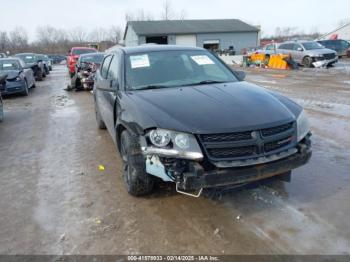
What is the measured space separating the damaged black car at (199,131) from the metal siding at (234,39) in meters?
44.7

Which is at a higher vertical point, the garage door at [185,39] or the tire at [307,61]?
the garage door at [185,39]

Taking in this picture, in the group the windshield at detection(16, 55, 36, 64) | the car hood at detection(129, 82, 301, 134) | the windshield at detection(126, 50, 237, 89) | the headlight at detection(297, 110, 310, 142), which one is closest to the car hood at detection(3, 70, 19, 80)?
the windshield at detection(126, 50, 237, 89)

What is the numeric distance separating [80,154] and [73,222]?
2.36m

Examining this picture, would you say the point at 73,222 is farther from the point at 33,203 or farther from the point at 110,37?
the point at 110,37

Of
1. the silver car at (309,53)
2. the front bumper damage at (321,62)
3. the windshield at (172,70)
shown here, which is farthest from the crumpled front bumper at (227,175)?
the silver car at (309,53)

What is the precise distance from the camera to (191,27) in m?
48.3

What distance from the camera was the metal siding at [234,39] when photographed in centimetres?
4775

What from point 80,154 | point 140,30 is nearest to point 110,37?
point 140,30

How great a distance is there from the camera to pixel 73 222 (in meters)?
3.54

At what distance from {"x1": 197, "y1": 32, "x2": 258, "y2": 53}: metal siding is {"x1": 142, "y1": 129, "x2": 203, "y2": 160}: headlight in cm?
4588

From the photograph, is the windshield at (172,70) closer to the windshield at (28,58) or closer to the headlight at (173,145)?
the headlight at (173,145)

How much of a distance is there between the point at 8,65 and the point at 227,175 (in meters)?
13.0

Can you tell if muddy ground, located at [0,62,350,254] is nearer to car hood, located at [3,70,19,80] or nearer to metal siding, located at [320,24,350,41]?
car hood, located at [3,70,19,80]

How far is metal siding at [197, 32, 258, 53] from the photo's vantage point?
47750 millimetres
